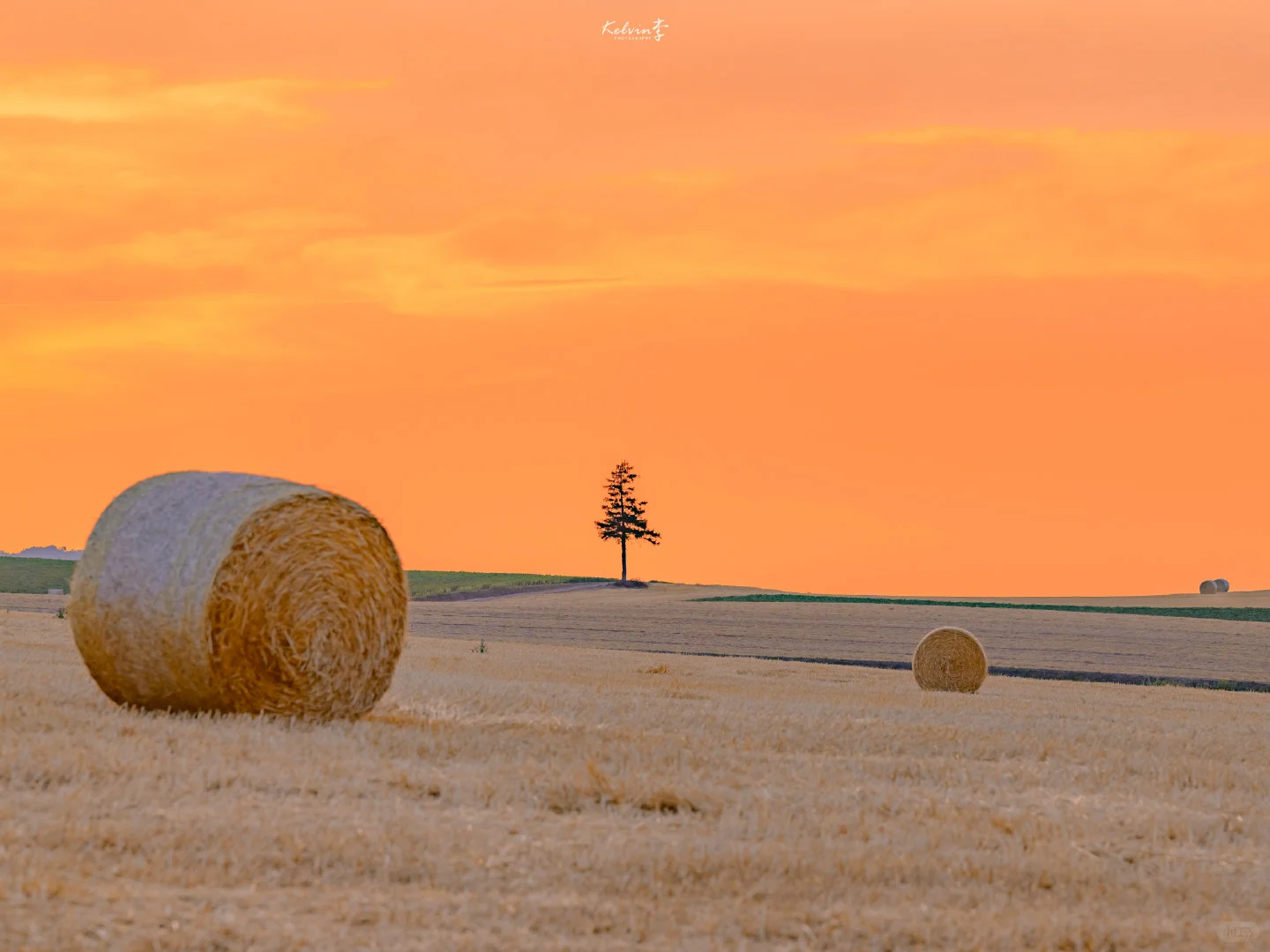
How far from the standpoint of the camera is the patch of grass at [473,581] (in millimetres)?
87688

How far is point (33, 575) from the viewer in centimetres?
8338

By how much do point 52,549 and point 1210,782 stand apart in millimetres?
143748

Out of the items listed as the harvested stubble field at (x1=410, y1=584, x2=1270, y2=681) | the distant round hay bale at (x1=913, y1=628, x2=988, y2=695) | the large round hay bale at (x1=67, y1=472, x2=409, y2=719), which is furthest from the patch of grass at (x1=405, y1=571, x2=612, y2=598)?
the large round hay bale at (x1=67, y1=472, x2=409, y2=719)

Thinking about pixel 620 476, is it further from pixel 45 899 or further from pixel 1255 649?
pixel 45 899

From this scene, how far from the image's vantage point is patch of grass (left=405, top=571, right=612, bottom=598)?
288 ft

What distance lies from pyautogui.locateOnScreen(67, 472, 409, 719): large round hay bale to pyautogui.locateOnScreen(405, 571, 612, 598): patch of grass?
6733cm

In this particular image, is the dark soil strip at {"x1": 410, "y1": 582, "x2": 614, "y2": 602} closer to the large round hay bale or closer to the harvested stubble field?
the harvested stubble field

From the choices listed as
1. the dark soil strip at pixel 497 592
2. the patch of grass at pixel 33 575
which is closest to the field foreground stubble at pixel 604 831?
the patch of grass at pixel 33 575

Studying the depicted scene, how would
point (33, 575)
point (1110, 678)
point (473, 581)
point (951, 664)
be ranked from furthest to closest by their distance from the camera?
point (473, 581) → point (33, 575) → point (1110, 678) → point (951, 664)

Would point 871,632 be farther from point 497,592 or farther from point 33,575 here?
point 33,575

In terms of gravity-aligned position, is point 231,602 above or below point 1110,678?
above

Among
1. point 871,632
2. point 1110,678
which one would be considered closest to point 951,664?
point 1110,678

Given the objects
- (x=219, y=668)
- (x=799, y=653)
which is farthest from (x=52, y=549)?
(x=219, y=668)

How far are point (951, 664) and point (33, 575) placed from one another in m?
66.2
